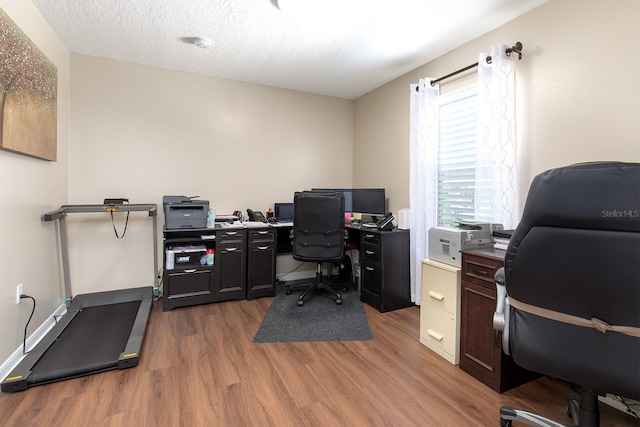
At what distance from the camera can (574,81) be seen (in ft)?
6.65

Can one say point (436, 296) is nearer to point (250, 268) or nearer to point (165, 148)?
point (250, 268)

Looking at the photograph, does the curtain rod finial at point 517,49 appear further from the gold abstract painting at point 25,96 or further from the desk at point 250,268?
the gold abstract painting at point 25,96

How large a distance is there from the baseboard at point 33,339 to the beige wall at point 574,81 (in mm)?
3837

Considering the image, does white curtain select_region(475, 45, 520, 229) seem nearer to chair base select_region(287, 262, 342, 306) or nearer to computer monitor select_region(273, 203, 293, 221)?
chair base select_region(287, 262, 342, 306)

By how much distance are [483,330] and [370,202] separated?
205 centimetres

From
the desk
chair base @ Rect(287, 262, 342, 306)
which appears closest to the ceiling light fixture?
the desk

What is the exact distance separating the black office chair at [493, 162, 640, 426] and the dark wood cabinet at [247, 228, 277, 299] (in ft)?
8.51

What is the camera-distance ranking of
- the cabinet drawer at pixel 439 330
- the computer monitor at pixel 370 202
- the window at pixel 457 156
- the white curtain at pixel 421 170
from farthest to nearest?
the computer monitor at pixel 370 202, the white curtain at pixel 421 170, the window at pixel 457 156, the cabinet drawer at pixel 439 330

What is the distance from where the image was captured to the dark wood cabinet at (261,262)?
132 inches

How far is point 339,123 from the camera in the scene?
14.9 ft

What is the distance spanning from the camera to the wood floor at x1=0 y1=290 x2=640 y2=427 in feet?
5.17

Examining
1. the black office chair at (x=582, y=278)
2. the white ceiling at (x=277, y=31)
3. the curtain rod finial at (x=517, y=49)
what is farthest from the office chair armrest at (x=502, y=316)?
the white ceiling at (x=277, y=31)

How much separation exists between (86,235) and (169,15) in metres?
2.38

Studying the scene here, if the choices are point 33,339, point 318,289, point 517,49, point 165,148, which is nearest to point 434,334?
point 318,289
